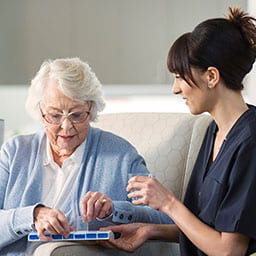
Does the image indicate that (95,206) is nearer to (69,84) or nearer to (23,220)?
(23,220)

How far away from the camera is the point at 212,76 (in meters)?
1.82

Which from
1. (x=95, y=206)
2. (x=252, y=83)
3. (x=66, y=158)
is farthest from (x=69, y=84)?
(x=252, y=83)

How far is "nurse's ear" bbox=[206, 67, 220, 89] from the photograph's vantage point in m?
1.81

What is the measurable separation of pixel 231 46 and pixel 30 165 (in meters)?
0.82

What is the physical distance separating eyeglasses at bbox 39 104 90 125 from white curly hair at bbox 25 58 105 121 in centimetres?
5

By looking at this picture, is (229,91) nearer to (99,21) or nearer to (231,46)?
(231,46)

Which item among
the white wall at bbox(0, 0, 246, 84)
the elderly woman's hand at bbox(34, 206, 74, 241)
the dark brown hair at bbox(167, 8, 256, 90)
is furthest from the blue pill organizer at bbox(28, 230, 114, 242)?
the white wall at bbox(0, 0, 246, 84)

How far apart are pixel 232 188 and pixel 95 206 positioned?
44 centimetres

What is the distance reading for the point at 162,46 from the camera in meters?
3.39

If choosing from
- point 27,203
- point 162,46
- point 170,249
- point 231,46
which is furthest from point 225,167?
point 162,46

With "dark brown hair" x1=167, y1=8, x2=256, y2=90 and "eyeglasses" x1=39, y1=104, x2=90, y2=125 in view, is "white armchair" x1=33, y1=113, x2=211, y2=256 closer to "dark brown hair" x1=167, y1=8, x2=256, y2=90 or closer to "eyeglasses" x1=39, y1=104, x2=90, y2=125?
"eyeglasses" x1=39, y1=104, x2=90, y2=125

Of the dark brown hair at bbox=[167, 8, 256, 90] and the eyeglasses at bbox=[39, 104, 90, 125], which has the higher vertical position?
the dark brown hair at bbox=[167, 8, 256, 90]

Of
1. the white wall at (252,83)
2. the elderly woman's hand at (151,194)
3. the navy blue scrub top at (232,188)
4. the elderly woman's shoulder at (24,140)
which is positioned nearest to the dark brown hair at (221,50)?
→ the navy blue scrub top at (232,188)

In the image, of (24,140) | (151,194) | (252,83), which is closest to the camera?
(151,194)
